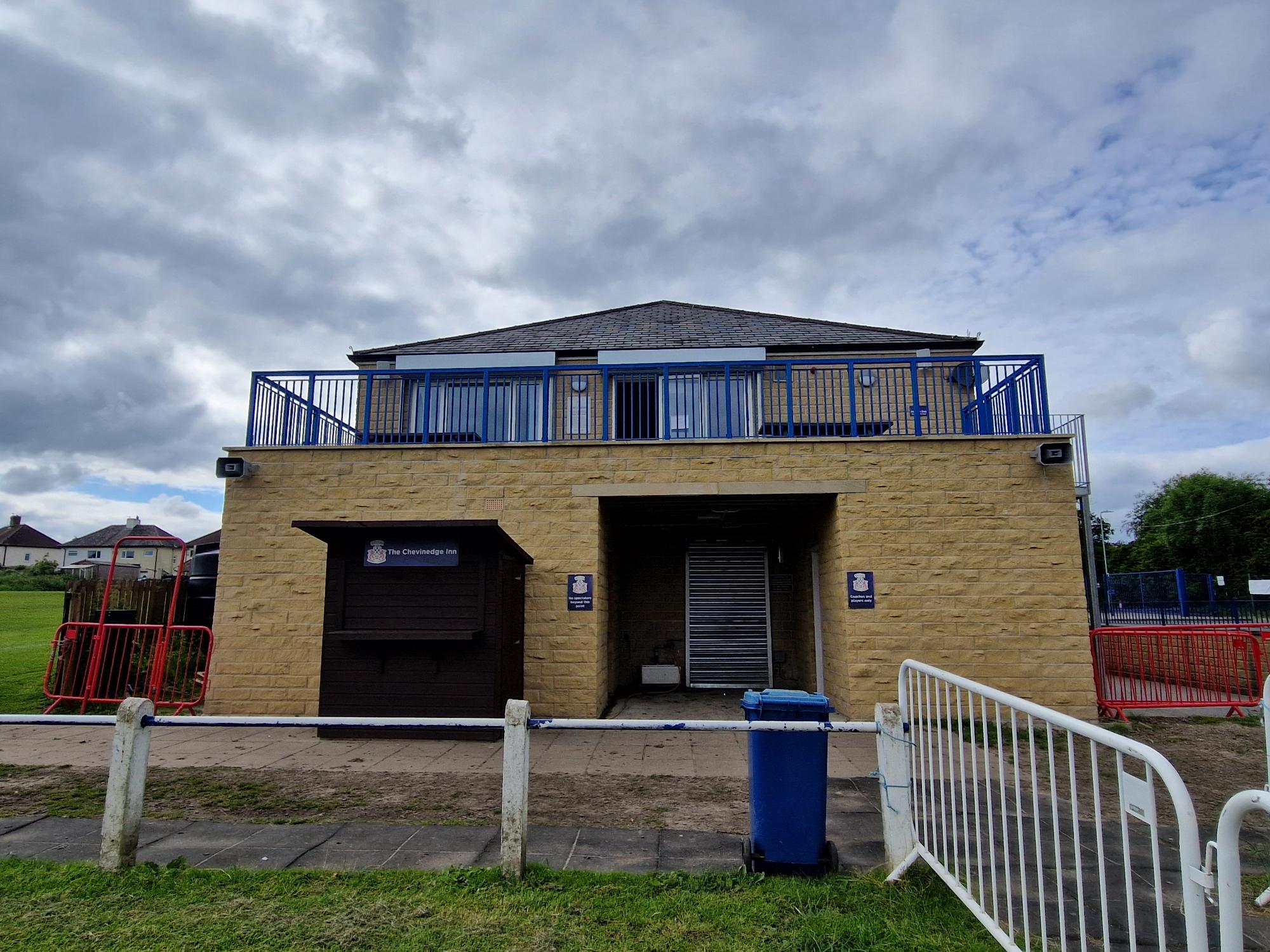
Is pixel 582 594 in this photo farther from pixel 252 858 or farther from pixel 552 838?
pixel 252 858

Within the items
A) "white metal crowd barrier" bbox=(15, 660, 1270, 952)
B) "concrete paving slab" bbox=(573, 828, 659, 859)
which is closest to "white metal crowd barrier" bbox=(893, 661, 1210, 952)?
"white metal crowd barrier" bbox=(15, 660, 1270, 952)

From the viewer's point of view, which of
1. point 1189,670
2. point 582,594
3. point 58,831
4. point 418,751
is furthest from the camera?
point 1189,670

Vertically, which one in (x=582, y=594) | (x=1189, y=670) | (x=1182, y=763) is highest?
(x=582, y=594)

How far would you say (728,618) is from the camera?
12695 millimetres

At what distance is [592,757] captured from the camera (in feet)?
23.4

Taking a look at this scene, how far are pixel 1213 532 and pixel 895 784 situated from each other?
165 feet

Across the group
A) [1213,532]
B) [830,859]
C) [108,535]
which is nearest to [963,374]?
[830,859]

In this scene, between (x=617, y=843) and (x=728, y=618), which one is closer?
(x=617, y=843)

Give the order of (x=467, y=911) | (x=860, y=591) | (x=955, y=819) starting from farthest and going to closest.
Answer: (x=860, y=591), (x=467, y=911), (x=955, y=819)

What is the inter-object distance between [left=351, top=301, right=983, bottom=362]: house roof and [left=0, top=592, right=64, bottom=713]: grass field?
25.1 feet

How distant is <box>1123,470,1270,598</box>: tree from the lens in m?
38.9

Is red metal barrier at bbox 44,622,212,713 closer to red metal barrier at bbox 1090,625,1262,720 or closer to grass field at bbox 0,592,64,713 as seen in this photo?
grass field at bbox 0,592,64,713

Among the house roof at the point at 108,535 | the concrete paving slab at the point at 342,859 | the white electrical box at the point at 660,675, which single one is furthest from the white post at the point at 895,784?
the house roof at the point at 108,535

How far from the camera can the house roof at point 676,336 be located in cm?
1394
